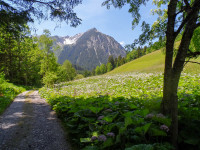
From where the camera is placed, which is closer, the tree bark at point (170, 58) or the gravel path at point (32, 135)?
the tree bark at point (170, 58)

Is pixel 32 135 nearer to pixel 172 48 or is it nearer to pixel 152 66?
pixel 172 48

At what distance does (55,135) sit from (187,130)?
15.9ft

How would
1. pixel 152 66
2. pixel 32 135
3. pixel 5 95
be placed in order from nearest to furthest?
1. pixel 32 135
2. pixel 5 95
3. pixel 152 66

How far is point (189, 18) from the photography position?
332cm

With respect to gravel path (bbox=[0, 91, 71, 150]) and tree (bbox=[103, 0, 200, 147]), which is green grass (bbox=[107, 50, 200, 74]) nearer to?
tree (bbox=[103, 0, 200, 147])

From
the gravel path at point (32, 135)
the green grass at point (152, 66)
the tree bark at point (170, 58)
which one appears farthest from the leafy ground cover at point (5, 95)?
the green grass at point (152, 66)

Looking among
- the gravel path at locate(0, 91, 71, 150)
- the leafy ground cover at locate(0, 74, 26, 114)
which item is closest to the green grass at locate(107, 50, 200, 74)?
the gravel path at locate(0, 91, 71, 150)

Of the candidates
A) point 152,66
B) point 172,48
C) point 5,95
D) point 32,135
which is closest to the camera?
point 172,48

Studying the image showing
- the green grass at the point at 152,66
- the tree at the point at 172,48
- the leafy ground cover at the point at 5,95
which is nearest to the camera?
the tree at the point at 172,48

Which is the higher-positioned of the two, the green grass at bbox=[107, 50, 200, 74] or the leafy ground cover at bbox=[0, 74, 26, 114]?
the green grass at bbox=[107, 50, 200, 74]

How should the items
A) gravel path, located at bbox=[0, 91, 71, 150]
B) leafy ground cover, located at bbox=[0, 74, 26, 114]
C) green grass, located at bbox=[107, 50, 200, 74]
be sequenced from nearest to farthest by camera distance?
gravel path, located at bbox=[0, 91, 71, 150]
leafy ground cover, located at bbox=[0, 74, 26, 114]
green grass, located at bbox=[107, 50, 200, 74]

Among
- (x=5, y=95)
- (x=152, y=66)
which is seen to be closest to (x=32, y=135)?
(x=5, y=95)

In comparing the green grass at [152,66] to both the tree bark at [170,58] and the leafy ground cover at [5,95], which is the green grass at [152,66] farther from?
the leafy ground cover at [5,95]

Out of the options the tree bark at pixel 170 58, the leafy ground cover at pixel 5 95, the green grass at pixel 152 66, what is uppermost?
the green grass at pixel 152 66
